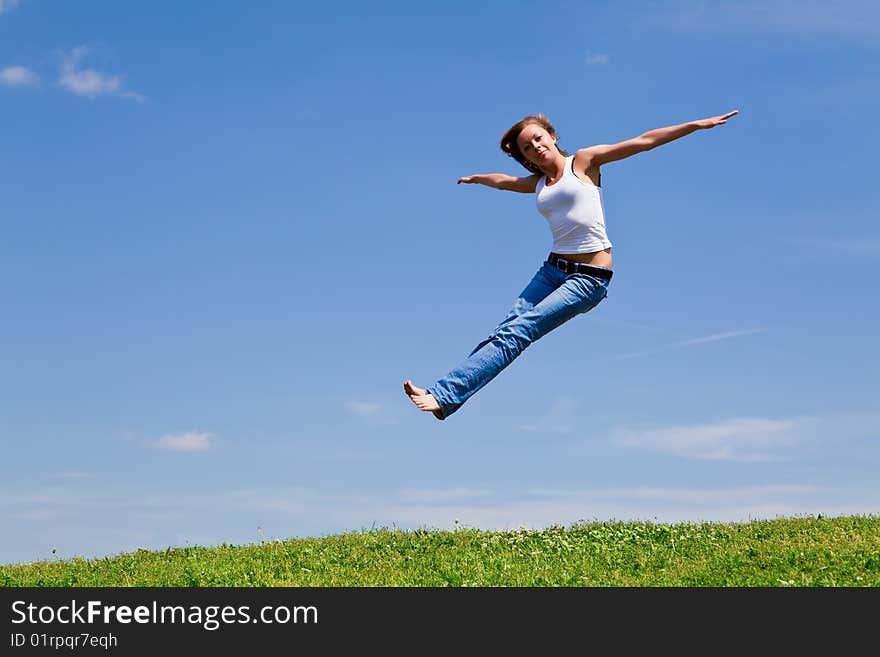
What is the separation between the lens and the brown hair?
1168 centimetres

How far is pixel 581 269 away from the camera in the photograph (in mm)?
11172

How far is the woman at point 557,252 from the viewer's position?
417 inches

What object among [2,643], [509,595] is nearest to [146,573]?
[2,643]

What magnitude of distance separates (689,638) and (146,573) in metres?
8.08

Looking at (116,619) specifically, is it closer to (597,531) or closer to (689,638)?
(689,638)

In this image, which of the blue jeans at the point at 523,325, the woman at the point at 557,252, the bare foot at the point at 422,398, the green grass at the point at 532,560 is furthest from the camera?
the green grass at the point at 532,560

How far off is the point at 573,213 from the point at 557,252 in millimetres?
521

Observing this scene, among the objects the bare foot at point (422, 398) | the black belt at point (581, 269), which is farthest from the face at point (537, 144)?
the bare foot at point (422, 398)

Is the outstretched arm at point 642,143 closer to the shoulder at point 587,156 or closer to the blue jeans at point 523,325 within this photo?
the shoulder at point 587,156

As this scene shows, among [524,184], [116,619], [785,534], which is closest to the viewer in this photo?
[116,619]

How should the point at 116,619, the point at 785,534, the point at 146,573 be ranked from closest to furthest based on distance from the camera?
the point at 116,619, the point at 146,573, the point at 785,534

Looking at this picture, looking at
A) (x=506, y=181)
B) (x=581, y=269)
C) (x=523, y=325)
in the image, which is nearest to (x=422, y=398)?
(x=523, y=325)

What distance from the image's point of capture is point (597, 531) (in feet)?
51.0

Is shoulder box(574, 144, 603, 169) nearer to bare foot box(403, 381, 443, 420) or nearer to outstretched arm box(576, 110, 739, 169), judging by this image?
outstretched arm box(576, 110, 739, 169)
